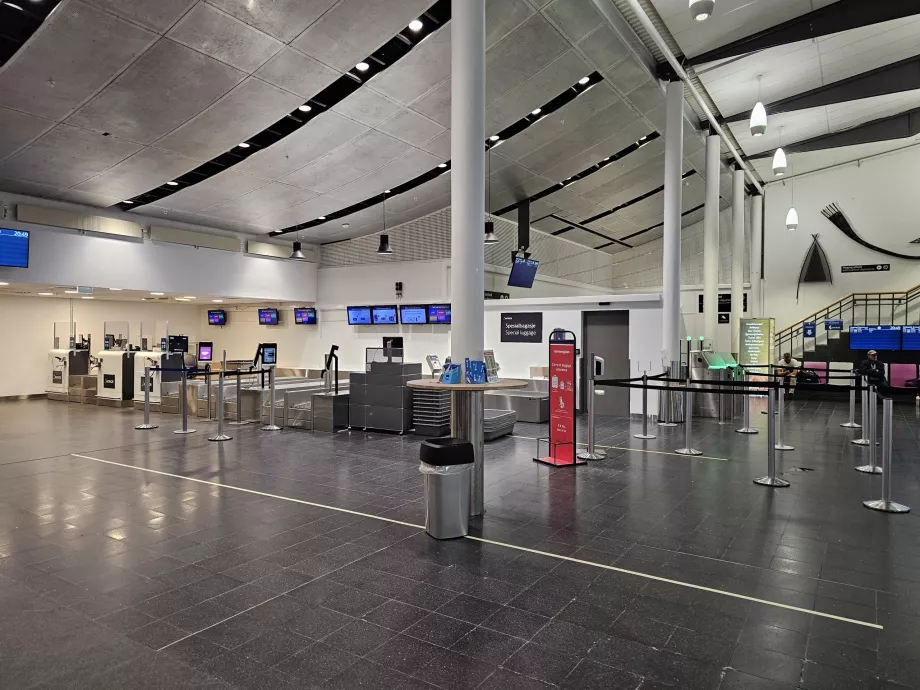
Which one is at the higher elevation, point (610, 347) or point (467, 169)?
point (467, 169)

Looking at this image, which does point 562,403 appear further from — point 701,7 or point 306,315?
point 306,315

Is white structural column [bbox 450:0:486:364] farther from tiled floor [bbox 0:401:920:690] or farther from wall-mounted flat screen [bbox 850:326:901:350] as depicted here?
wall-mounted flat screen [bbox 850:326:901:350]

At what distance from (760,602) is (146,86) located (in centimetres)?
908

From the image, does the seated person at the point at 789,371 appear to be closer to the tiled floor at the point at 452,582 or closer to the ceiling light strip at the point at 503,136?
the tiled floor at the point at 452,582

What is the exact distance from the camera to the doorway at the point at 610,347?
1210 centimetres

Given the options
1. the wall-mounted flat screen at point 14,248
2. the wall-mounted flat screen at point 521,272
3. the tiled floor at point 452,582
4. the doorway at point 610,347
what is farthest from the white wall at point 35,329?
the doorway at point 610,347

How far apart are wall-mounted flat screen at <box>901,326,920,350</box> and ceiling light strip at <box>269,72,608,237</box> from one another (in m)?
8.77

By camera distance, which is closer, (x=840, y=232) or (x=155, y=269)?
(x=155, y=269)

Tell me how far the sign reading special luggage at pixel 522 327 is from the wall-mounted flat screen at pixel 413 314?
2.65m

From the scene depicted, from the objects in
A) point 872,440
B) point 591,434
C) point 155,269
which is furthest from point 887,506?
point 155,269

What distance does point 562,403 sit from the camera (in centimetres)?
720

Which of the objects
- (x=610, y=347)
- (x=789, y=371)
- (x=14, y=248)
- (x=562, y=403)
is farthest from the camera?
(x=789, y=371)

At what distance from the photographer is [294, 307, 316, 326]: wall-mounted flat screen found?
17.2 meters

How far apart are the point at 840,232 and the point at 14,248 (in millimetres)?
23109
